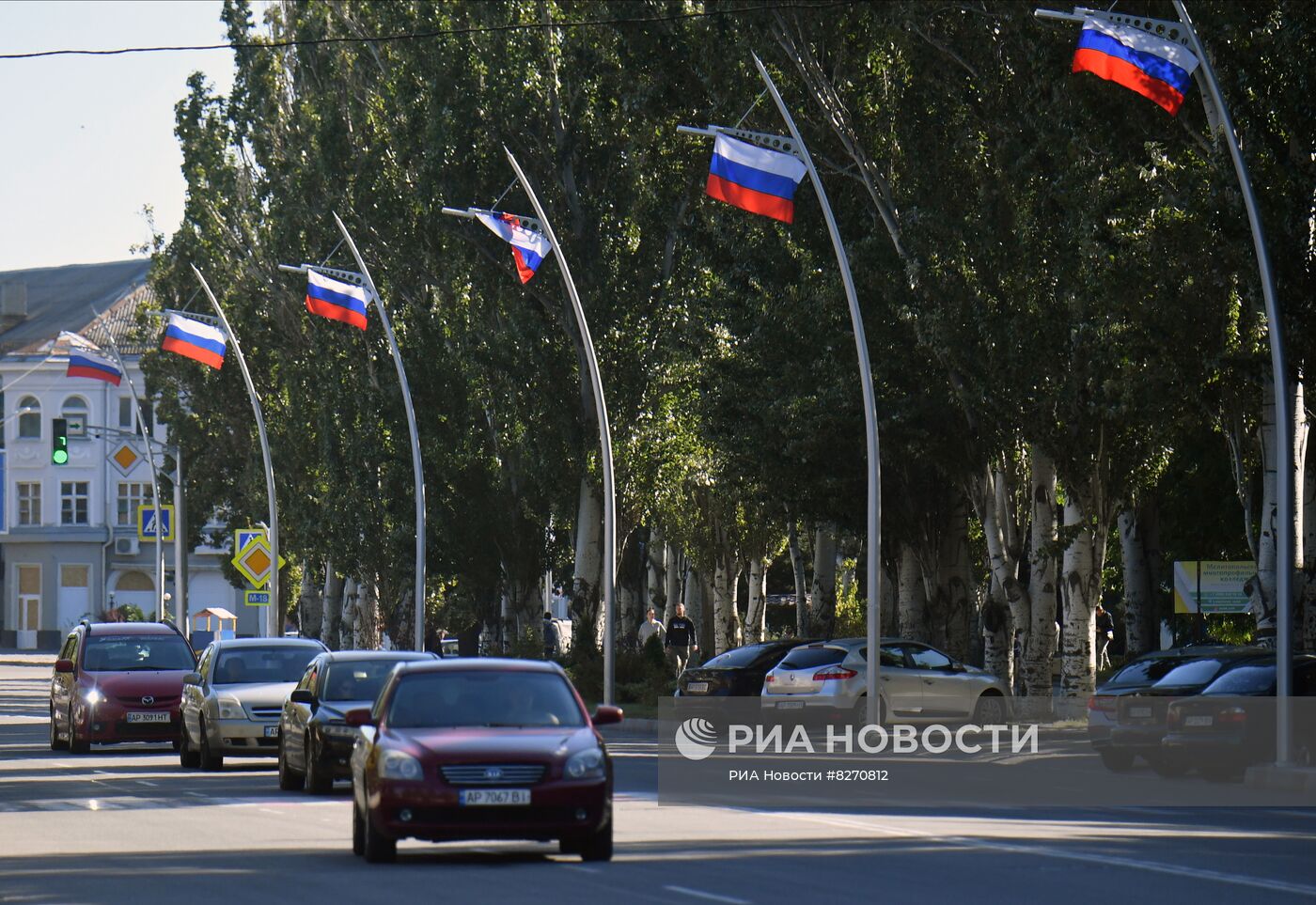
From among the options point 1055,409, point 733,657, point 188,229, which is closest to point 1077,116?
point 1055,409

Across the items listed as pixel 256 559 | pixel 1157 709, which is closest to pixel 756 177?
pixel 1157 709

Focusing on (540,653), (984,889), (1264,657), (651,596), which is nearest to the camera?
(984,889)

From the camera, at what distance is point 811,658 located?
30594 mm

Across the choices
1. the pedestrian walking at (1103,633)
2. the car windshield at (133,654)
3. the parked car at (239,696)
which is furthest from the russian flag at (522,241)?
the pedestrian walking at (1103,633)

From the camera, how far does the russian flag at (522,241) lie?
3675 cm

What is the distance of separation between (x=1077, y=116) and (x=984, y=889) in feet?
53.9

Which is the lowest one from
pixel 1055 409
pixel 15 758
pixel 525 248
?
pixel 15 758

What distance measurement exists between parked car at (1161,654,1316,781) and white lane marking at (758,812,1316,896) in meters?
7.23

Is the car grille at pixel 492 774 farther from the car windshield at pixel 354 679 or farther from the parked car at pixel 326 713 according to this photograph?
the car windshield at pixel 354 679

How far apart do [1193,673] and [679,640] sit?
19.7 meters

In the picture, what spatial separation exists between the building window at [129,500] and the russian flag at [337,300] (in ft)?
192

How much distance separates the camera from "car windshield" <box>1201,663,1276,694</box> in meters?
23.4

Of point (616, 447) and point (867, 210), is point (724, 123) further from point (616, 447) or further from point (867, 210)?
point (616, 447)

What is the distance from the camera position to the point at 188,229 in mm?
63281
